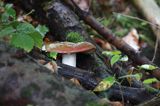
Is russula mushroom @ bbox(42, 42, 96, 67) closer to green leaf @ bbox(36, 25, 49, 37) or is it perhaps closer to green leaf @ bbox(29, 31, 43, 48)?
green leaf @ bbox(36, 25, 49, 37)

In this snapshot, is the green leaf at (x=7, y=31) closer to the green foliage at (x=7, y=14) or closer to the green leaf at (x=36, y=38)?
the green leaf at (x=36, y=38)

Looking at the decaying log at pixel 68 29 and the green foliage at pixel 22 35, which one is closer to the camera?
the green foliage at pixel 22 35

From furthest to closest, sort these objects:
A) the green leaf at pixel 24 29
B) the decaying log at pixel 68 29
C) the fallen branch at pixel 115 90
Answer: the decaying log at pixel 68 29, the fallen branch at pixel 115 90, the green leaf at pixel 24 29

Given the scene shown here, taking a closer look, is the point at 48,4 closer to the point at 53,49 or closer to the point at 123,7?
the point at 53,49

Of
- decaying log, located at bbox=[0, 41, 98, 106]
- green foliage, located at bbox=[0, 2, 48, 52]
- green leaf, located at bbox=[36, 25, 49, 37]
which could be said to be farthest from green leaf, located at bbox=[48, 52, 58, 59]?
decaying log, located at bbox=[0, 41, 98, 106]

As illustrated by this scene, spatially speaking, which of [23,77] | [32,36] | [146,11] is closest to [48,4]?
[32,36]

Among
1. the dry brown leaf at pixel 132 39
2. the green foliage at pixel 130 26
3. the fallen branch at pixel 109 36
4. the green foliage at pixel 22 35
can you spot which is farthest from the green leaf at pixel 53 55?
the green foliage at pixel 130 26
